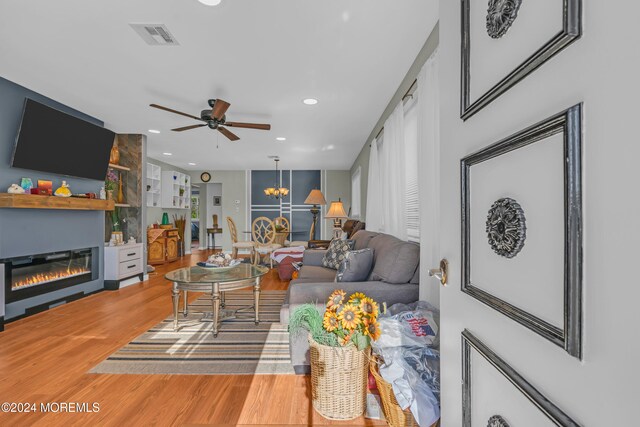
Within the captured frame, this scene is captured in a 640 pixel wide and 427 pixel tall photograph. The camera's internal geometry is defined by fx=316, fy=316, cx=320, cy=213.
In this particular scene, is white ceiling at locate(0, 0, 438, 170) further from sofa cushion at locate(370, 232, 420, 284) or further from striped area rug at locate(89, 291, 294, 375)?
striped area rug at locate(89, 291, 294, 375)

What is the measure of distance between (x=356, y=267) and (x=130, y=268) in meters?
4.13

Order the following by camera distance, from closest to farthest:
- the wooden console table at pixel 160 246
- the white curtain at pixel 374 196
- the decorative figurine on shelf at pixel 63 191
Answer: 1. the decorative figurine on shelf at pixel 63 191
2. the white curtain at pixel 374 196
3. the wooden console table at pixel 160 246

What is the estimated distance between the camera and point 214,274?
122 inches

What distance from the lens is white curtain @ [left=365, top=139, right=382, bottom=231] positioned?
423 cm

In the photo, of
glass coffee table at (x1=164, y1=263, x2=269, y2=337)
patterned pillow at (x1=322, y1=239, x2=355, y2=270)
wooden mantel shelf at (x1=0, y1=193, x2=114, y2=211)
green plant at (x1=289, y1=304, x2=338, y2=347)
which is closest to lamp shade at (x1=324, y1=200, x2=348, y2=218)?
patterned pillow at (x1=322, y1=239, x2=355, y2=270)

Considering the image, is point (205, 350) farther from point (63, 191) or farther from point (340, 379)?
point (63, 191)

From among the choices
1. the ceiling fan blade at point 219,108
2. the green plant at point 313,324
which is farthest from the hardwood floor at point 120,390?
the ceiling fan blade at point 219,108

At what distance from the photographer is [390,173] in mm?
3457

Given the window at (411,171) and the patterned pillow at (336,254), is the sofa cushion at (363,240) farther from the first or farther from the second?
the window at (411,171)

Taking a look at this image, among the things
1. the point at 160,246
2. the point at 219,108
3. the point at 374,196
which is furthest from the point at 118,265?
the point at 374,196

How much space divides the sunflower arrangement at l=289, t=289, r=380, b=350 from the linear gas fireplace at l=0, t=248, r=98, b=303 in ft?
11.7

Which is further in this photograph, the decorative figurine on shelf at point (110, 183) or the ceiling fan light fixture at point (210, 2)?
the decorative figurine on shelf at point (110, 183)

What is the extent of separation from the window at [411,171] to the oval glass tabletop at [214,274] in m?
1.55

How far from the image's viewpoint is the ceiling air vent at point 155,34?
2.26 metres
